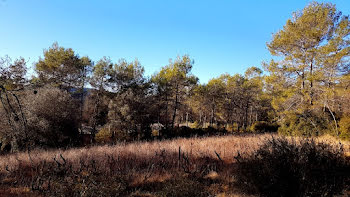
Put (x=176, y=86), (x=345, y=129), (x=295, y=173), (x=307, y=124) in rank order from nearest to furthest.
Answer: (x=295, y=173), (x=345, y=129), (x=307, y=124), (x=176, y=86)

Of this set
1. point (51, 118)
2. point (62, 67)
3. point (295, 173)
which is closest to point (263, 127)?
point (295, 173)

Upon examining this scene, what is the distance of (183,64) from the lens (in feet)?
63.4

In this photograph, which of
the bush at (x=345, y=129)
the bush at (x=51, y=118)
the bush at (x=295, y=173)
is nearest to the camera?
the bush at (x=295, y=173)

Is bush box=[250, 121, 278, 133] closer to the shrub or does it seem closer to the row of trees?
the row of trees

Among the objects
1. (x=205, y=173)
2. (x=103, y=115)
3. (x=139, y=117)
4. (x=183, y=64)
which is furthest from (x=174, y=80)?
(x=205, y=173)

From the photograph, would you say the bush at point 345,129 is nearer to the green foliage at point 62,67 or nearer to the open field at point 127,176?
the open field at point 127,176

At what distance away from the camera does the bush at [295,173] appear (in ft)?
11.0

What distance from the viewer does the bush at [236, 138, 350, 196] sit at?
334 centimetres

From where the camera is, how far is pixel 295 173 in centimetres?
356

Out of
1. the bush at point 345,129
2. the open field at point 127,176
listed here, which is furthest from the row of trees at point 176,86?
the open field at point 127,176

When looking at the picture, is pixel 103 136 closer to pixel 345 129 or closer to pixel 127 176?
pixel 127 176

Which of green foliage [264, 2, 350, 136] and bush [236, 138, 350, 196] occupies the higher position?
green foliage [264, 2, 350, 136]

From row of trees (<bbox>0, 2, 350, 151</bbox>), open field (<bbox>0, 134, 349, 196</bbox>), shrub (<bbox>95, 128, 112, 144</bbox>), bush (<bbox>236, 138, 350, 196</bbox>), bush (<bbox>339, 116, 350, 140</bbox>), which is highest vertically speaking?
row of trees (<bbox>0, 2, 350, 151</bbox>)

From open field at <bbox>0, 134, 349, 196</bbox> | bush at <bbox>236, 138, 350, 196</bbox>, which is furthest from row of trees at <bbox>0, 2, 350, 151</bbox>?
bush at <bbox>236, 138, 350, 196</bbox>
